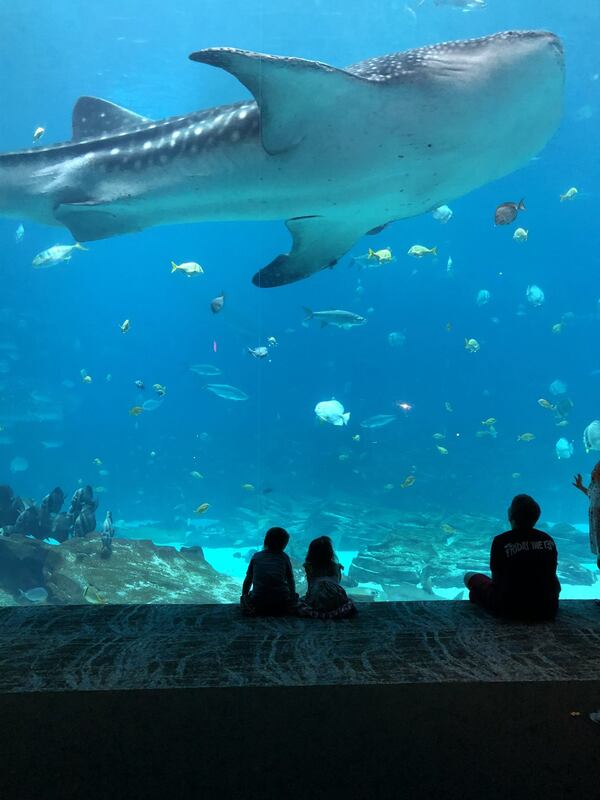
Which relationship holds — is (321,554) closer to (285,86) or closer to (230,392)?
(285,86)

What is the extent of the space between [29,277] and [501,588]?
41407 millimetres

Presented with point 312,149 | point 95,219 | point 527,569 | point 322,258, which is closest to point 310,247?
point 322,258

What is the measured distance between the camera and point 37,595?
7.87 m

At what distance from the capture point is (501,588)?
8.50ft

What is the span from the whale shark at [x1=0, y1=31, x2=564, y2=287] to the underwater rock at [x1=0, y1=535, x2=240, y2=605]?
5.10 m

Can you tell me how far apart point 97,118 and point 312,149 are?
2322mm

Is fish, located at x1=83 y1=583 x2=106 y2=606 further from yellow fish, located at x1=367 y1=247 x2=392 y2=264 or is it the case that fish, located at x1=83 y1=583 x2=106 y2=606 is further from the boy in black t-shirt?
yellow fish, located at x1=367 y1=247 x2=392 y2=264

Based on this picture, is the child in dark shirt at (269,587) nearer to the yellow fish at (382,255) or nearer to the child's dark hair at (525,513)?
the child's dark hair at (525,513)

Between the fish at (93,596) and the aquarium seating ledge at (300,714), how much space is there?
213 inches

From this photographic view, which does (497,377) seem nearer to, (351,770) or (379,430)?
(379,430)

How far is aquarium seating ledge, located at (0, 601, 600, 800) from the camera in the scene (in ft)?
4.10

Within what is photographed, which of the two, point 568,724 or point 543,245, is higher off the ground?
point 543,245

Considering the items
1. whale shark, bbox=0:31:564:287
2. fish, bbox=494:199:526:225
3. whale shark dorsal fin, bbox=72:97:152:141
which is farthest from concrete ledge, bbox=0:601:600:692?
fish, bbox=494:199:526:225

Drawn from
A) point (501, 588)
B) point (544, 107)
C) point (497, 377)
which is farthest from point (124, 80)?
point (497, 377)
